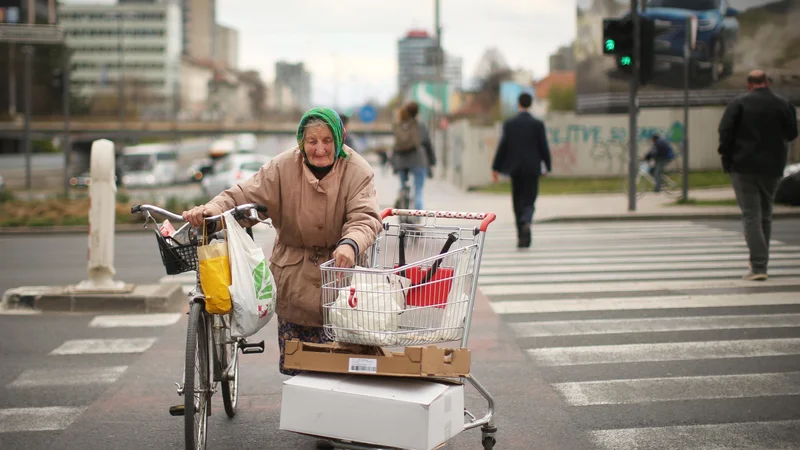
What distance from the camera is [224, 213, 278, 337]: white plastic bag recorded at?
14.3 feet

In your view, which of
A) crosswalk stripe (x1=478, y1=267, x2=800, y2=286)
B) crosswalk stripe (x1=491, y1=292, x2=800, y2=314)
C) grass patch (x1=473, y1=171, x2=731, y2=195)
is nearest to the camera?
crosswalk stripe (x1=491, y1=292, x2=800, y2=314)

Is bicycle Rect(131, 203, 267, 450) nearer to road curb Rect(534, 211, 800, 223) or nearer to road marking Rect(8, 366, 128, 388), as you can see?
road marking Rect(8, 366, 128, 388)

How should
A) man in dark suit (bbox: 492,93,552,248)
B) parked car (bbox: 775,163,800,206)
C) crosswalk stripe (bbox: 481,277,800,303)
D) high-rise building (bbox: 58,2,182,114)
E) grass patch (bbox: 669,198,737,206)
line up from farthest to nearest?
high-rise building (bbox: 58,2,182,114) < grass patch (bbox: 669,198,737,206) < parked car (bbox: 775,163,800,206) < man in dark suit (bbox: 492,93,552,248) < crosswalk stripe (bbox: 481,277,800,303)

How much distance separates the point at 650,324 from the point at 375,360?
14.9ft

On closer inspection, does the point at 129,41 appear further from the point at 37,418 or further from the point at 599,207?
the point at 37,418

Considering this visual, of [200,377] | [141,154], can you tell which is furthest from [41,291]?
[141,154]

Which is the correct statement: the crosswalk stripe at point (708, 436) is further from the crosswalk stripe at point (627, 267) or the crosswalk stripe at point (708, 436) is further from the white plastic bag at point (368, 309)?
the crosswalk stripe at point (627, 267)

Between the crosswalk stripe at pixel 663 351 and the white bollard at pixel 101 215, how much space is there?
4450 mm

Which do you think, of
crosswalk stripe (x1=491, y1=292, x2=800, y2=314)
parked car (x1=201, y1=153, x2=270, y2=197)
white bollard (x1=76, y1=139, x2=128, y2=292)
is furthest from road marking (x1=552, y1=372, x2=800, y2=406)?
parked car (x1=201, y1=153, x2=270, y2=197)

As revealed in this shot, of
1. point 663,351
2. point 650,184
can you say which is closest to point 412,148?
point 663,351

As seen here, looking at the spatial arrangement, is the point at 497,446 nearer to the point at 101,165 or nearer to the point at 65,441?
the point at 65,441

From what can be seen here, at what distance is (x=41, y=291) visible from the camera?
9555 mm

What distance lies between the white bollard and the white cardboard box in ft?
17.9

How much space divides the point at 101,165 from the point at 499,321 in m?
4.11
